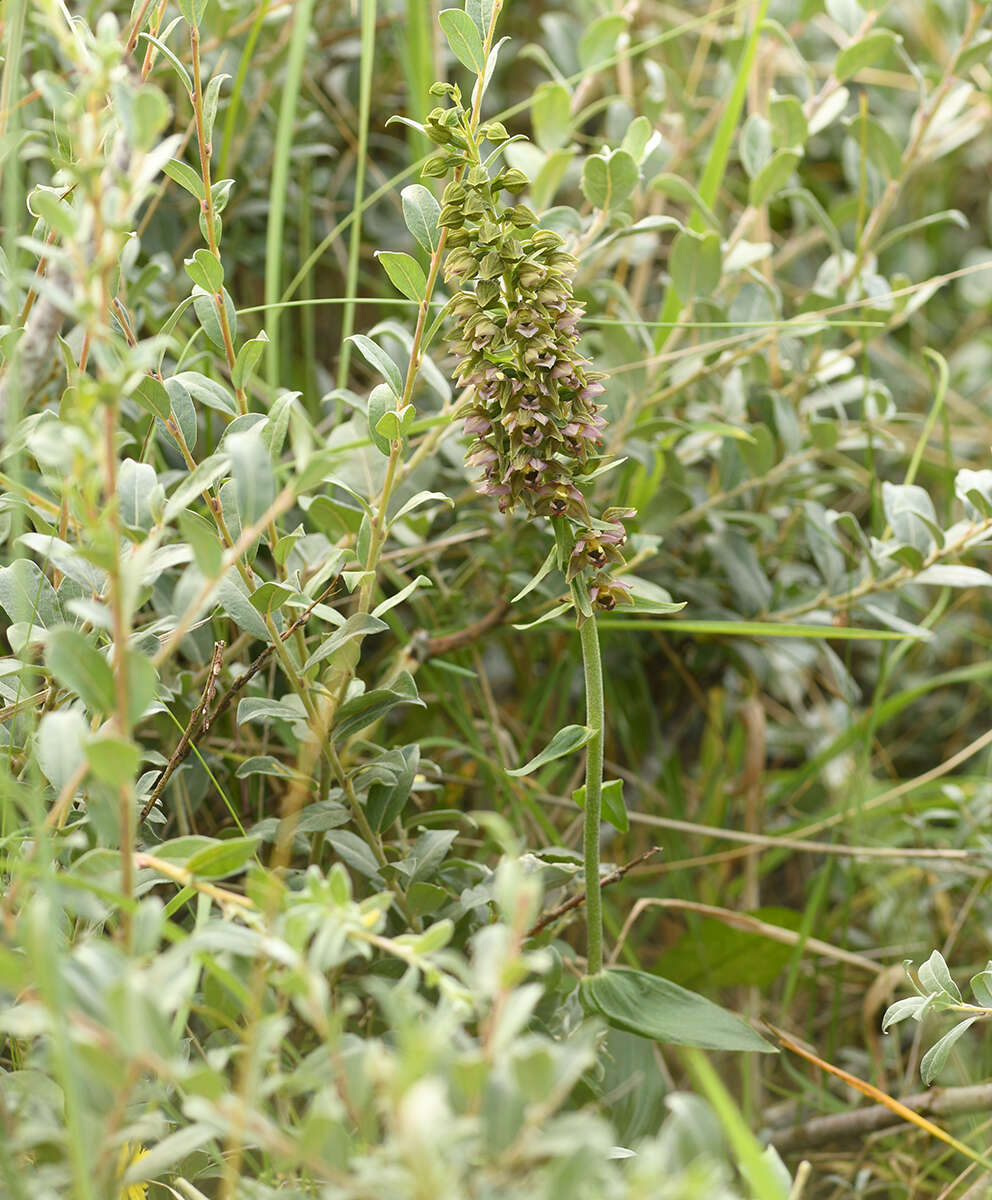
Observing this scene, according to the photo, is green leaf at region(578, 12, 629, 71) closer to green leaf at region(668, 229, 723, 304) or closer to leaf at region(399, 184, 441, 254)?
green leaf at region(668, 229, 723, 304)

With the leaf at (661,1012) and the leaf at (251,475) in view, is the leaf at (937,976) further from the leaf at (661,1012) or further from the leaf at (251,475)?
the leaf at (251,475)

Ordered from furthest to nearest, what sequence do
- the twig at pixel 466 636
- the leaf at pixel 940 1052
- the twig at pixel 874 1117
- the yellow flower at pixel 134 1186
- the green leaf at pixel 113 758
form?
the twig at pixel 466 636 < the twig at pixel 874 1117 < the leaf at pixel 940 1052 < the yellow flower at pixel 134 1186 < the green leaf at pixel 113 758

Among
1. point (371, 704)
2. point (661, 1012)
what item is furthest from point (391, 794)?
point (661, 1012)

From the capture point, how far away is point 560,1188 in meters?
0.34

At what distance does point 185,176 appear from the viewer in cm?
61

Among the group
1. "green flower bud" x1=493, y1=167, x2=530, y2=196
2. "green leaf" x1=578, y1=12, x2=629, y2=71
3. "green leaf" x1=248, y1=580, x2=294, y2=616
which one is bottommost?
"green leaf" x1=248, y1=580, x2=294, y2=616

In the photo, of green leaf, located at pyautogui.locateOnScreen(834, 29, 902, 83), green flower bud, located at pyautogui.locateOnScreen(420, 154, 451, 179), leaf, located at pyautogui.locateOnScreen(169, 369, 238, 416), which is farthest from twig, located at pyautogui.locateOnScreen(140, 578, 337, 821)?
green leaf, located at pyautogui.locateOnScreen(834, 29, 902, 83)

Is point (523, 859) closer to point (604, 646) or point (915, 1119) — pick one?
point (915, 1119)

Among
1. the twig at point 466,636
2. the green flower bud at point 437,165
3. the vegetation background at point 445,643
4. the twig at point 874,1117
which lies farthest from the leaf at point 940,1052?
the green flower bud at point 437,165

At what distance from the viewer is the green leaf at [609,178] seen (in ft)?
2.44

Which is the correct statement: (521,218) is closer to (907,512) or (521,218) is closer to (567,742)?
(567,742)

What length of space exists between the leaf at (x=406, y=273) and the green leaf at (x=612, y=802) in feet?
0.91

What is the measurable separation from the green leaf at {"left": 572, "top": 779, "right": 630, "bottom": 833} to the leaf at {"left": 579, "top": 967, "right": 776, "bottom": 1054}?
0.08m

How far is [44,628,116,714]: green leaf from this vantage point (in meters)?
0.41
